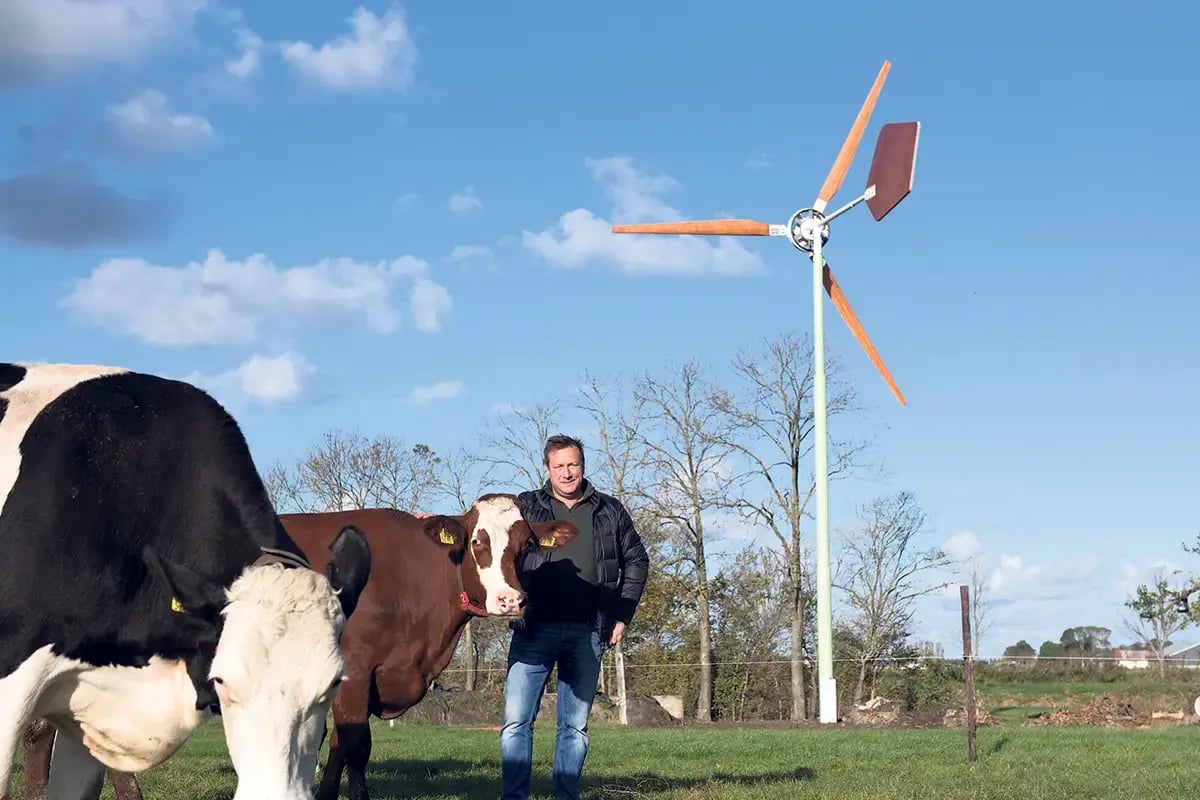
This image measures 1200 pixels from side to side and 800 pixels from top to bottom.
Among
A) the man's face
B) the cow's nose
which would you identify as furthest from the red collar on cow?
the man's face

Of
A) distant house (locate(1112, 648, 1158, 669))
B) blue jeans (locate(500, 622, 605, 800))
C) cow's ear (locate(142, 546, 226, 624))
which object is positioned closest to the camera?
cow's ear (locate(142, 546, 226, 624))

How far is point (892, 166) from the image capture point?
28.8 m

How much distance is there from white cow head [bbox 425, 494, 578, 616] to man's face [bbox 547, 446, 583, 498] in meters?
0.25

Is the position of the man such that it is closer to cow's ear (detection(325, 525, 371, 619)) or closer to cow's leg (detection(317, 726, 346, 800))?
cow's leg (detection(317, 726, 346, 800))

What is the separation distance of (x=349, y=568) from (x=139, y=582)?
0.98 meters

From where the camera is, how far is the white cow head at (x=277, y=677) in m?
4.77

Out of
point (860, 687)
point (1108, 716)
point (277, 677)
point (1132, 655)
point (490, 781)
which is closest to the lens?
point (277, 677)

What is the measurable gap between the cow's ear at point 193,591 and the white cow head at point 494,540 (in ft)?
11.4

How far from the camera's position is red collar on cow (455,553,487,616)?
9641 mm

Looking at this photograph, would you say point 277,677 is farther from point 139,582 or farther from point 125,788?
point 125,788

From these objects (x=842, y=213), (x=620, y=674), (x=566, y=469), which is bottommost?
(x=620, y=674)

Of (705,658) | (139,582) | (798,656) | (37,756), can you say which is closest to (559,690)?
(139,582)

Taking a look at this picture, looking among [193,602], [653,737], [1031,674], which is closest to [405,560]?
[193,602]

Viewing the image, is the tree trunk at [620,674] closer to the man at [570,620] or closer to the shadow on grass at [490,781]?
the shadow on grass at [490,781]
